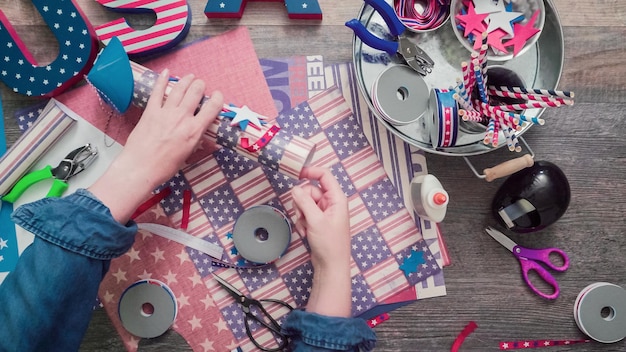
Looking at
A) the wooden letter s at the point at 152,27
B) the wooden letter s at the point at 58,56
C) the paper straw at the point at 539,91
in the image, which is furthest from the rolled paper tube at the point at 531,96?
the wooden letter s at the point at 58,56

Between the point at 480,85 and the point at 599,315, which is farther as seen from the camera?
the point at 599,315

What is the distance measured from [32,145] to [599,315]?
3.01ft

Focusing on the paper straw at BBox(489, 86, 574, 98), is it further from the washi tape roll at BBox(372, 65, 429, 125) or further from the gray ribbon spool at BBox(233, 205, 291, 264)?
the gray ribbon spool at BBox(233, 205, 291, 264)

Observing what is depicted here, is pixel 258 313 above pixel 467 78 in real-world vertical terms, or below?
below

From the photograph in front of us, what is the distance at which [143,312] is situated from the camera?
0.81m

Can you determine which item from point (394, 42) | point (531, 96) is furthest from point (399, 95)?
point (531, 96)

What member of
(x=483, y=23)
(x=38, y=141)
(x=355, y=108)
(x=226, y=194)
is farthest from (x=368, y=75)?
(x=38, y=141)

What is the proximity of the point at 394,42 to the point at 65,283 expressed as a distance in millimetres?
554

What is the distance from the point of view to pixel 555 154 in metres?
0.84

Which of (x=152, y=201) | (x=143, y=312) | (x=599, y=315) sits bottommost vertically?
(x=599, y=315)

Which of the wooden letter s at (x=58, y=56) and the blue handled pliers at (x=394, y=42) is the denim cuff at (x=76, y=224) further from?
the blue handled pliers at (x=394, y=42)

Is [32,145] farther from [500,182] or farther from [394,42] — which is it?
[500,182]

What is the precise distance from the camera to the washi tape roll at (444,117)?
28.2 inches

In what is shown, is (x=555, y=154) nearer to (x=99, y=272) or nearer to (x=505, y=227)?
(x=505, y=227)
